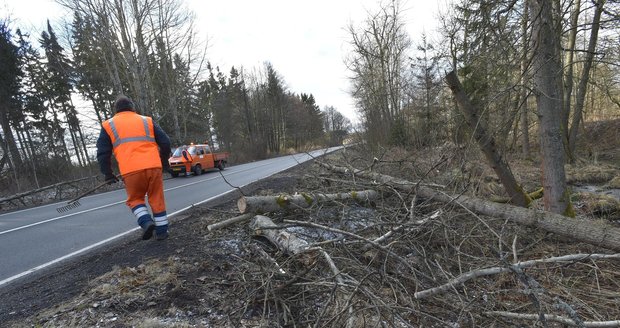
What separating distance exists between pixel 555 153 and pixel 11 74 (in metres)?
26.2

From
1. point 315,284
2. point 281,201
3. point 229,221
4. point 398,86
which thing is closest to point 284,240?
point 315,284

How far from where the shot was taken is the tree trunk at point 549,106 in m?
4.18

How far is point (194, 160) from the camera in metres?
15.8

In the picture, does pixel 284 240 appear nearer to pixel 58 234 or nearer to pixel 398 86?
pixel 58 234

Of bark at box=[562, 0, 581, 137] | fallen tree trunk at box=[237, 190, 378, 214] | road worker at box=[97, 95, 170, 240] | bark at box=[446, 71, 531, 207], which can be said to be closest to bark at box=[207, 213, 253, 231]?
fallen tree trunk at box=[237, 190, 378, 214]

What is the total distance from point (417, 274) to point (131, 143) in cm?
366

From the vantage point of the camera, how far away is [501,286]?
10.3ft

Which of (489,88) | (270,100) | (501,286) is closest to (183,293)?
(501,286)

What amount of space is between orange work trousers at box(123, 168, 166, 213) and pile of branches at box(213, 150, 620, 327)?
89 cm

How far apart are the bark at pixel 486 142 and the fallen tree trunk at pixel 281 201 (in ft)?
7.14

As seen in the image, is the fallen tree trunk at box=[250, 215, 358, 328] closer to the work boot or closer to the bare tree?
the work boot

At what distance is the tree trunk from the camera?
418 cm

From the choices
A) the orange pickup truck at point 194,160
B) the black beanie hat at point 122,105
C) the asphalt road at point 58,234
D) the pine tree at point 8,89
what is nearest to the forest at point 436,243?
the asphalt road at point 58,234

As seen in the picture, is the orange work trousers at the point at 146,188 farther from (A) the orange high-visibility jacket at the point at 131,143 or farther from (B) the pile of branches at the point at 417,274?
(B) the pile of branches at the point at 417,274
